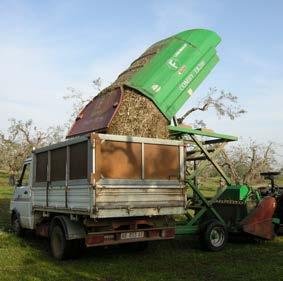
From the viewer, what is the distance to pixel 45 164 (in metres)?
10.5

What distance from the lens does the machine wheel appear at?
33.5ft

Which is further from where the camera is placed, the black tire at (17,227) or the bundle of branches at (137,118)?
the black tire at (17,227)

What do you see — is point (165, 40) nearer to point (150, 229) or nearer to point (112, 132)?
point (112, 132)

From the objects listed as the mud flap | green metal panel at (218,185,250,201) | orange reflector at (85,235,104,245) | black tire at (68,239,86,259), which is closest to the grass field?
black tire at (68,239,86,259)

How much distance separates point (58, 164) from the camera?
385 inches

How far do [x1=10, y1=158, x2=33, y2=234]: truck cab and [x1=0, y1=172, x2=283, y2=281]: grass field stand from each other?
0.58m

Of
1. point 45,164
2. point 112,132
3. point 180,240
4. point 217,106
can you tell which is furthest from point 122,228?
point 217,106

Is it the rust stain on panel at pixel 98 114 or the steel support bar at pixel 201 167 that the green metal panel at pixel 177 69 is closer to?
the rust stain on panel at pixel 98 114

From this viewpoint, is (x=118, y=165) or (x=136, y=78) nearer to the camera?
(x=118, y=165)

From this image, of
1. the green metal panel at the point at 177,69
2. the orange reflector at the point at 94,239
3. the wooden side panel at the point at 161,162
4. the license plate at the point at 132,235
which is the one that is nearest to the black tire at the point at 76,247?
the orange reflector at the point at 94,239

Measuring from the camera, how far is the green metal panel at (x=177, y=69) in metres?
9.80

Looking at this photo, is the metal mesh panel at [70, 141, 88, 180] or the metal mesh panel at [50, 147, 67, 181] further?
the metal mesh panel at [50, 147, 67, 181]

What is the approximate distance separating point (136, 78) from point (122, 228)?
3.15 metres

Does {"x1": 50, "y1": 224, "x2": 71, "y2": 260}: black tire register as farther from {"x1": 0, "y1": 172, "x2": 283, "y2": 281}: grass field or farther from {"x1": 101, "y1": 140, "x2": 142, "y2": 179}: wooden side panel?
{"x1": 101, "y1": 140, "x2": 142, "y2": 179}: wooden side panel
